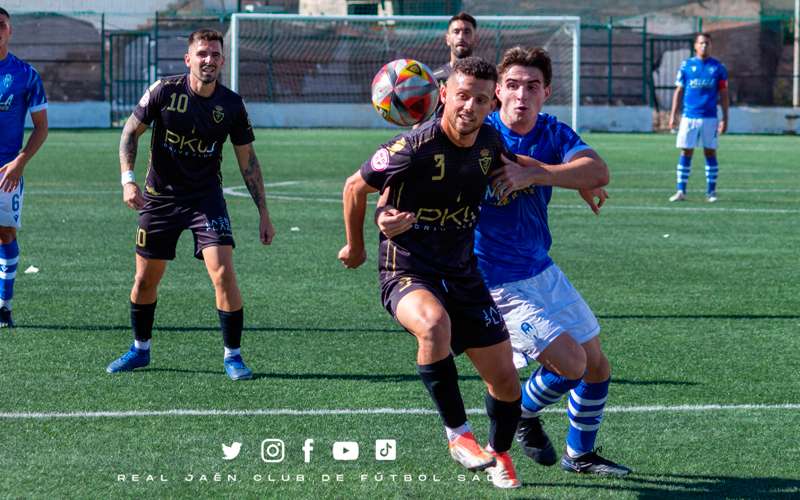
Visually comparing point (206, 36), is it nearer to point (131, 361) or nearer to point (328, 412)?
point (131, 361)

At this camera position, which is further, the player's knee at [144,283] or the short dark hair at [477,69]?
the player's knee at [144,283]

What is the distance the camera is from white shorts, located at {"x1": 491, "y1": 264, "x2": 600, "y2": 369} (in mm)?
5793

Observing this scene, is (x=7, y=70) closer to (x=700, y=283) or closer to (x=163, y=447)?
(x=163, y=447)

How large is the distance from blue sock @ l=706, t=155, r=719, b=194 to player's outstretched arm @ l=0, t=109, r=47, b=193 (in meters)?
11.9

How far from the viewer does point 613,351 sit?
28.4 feet

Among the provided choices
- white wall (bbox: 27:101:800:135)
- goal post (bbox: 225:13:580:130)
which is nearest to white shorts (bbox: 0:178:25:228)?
white wall (bbox: 27:101:800:135)

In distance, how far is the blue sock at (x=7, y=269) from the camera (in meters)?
9.47

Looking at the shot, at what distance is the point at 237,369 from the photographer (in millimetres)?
7820

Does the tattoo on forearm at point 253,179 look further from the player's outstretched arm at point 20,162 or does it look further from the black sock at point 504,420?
the black sock at point 504,420

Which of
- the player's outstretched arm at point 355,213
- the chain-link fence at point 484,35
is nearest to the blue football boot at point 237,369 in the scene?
the player's outstretched arm at point 355,213

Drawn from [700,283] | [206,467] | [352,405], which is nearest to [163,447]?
[206,467]

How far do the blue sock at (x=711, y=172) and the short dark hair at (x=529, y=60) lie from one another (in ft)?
43.7

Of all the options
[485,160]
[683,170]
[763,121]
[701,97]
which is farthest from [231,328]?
[763,121]

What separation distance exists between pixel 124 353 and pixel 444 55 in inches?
1367
